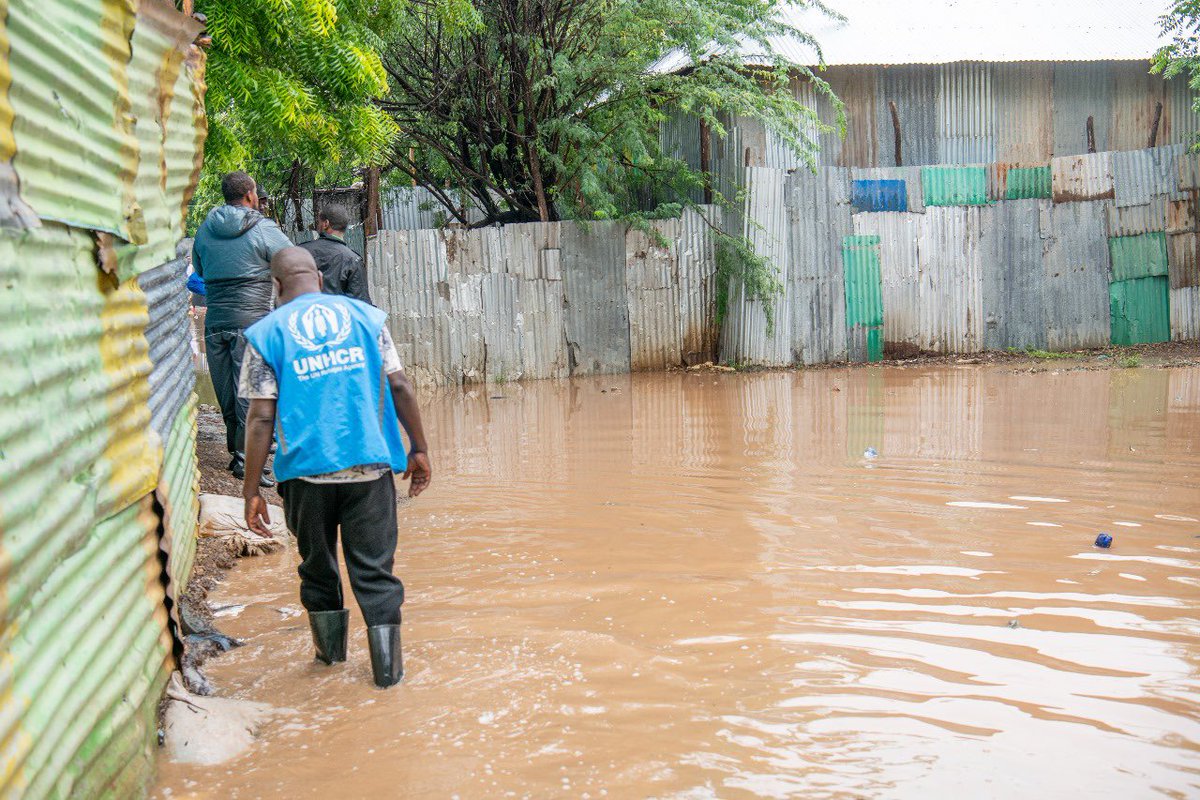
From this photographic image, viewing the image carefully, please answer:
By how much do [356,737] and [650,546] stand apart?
2.46 meters

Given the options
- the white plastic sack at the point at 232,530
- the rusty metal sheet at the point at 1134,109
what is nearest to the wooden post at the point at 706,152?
the rusty metal sheet at the point at 1134,109

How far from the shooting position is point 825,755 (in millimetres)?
3238

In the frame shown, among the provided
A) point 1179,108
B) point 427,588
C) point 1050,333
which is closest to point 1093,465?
point 427,588

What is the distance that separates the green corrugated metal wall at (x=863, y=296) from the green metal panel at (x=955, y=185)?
1.10 meters

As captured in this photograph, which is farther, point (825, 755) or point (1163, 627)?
point (1163, 627)

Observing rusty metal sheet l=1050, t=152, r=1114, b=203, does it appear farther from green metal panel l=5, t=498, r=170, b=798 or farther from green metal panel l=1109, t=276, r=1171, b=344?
green metal panel l=5, t=498, r=170, b=798

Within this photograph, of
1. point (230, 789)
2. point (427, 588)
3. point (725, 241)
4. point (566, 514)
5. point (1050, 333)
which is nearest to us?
point (230, 789)

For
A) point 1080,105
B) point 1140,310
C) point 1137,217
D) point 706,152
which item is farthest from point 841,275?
point 1080,105

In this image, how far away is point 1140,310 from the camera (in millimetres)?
16000

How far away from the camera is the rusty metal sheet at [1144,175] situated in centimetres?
1572

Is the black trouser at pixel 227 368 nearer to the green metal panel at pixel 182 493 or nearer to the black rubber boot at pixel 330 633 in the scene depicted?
the green metal panel at pixel 182 493

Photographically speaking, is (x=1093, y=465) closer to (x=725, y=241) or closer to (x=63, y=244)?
(x=63, y=244)

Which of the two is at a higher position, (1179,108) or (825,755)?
(1179,108)

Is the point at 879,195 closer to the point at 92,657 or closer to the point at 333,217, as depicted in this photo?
the point at 333,217
